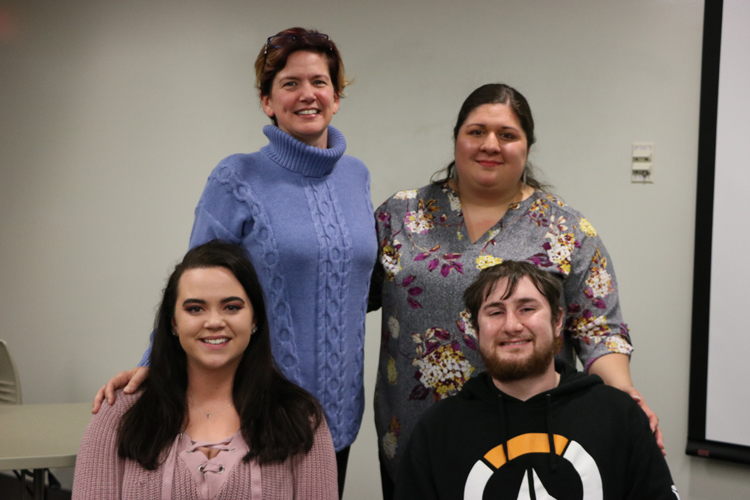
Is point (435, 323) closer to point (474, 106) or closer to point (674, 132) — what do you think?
point (474, 106)

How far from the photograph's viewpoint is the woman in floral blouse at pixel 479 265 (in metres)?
1.71

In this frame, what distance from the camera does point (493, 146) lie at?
5.57 feet

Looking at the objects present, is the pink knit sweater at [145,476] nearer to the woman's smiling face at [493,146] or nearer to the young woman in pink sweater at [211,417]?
the young woman in pink sweater at [211,417]

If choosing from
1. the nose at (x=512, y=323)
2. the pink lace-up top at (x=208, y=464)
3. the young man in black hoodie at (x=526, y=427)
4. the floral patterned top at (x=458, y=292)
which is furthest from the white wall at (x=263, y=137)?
the pink lace-up top at (x=208, y=464)

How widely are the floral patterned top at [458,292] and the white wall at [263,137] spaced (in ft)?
3.13

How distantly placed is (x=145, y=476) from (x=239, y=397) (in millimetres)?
258

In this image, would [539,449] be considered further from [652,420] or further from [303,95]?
[303,95]

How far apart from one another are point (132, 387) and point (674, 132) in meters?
2.08

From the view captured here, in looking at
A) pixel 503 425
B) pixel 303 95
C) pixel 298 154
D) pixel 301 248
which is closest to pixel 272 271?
pixel 301 248

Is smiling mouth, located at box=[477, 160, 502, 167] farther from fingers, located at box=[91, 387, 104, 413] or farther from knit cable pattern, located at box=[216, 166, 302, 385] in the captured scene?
fingers, located at box=[91, 387, 104, 413]

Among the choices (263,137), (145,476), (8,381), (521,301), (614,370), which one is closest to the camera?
(145,476)

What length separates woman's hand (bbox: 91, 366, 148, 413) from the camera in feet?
4.87

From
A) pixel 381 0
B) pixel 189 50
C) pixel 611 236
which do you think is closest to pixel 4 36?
pixel 189 50

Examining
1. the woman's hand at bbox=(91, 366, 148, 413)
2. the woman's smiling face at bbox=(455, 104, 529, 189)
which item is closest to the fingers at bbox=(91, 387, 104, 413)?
the woman's hand at bbox=(91, 366, 148, 413)
